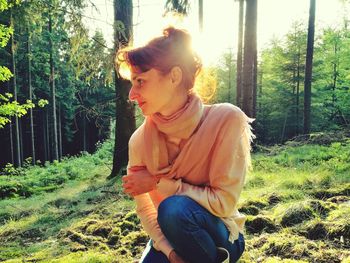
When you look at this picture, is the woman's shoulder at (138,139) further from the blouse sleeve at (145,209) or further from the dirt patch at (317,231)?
the dirt patch at (317,231)

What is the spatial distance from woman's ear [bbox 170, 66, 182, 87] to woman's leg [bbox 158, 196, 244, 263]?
0.62m

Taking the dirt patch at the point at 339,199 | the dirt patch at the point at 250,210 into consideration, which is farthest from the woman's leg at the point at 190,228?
the dirt patch at the point at 339,199

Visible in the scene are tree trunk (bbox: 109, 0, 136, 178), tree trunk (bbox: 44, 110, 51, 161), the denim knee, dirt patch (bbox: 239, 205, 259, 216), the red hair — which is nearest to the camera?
the denim knee

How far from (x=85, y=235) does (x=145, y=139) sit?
244cm

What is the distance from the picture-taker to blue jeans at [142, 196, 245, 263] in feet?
5.64

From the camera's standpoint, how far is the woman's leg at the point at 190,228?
1719 millimetres

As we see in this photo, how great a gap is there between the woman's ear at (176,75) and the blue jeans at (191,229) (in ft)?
2.03

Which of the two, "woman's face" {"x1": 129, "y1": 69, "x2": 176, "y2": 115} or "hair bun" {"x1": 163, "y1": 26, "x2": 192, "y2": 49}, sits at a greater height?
"hair bun" {"x1": 163, "y1": 26, "x2": 192, "y2": 49}

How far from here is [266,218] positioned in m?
3.60

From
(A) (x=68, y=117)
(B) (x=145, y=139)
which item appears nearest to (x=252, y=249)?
(B) (x=145, y=139)

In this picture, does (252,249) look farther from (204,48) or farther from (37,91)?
(37,91)

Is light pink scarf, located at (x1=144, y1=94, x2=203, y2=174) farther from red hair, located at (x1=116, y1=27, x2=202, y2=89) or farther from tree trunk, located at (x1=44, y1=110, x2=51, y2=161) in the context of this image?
tree trunk, located at (x1=44, y1=110, x2=51, y2=161)

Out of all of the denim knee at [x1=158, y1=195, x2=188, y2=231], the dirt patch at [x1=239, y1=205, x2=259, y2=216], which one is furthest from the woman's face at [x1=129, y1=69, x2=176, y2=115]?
the dirt patch at [x1=239, y1=205, x2=259, y2=216]

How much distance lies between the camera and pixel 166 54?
72.3 inches
